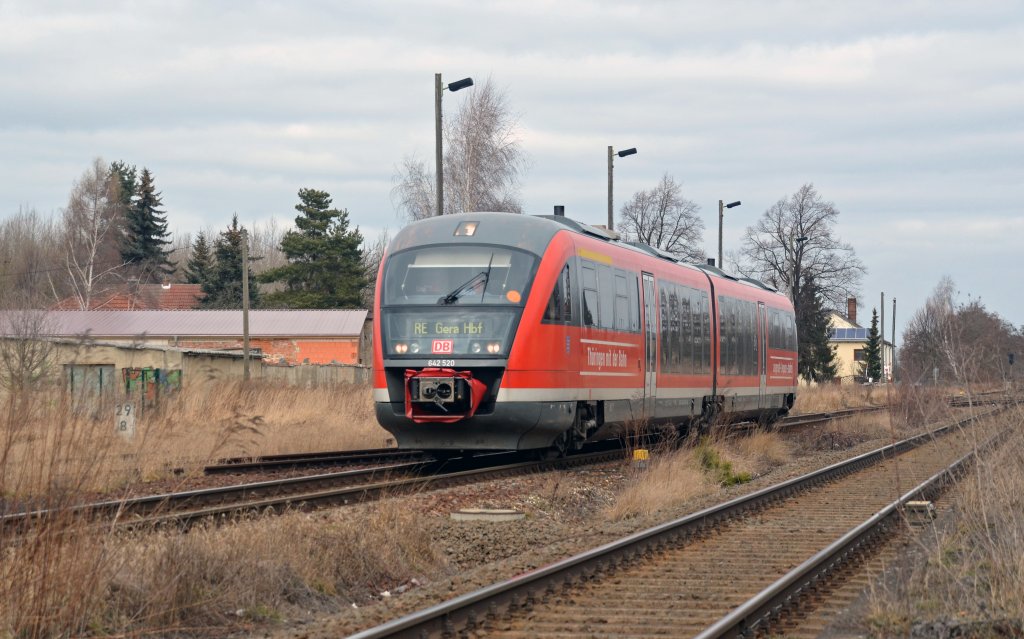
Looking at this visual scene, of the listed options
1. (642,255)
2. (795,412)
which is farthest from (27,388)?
(795,412)

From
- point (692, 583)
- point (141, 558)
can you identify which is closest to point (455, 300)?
point (692, 583)

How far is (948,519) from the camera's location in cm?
1211

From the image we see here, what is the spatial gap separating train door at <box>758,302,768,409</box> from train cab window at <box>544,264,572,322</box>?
39.8 feet

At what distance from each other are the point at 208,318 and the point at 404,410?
5394 centimetres

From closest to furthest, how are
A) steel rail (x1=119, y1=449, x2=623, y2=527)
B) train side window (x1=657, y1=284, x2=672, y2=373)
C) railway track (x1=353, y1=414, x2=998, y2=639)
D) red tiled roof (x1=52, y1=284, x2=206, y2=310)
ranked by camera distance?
1. railway track (x1=353, y1=414, x2=998, y2=639)
2. steel rail (x1=119, y1=449, x2=623, y2=527)
3. train side window (x1=657, y1=284, x2=672, y2=373)
4. red tiled roof (x1=52, y1=284, x2=206, y2=310)

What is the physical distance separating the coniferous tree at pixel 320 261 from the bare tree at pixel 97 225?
13653 mm

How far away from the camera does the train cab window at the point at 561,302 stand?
15633mm

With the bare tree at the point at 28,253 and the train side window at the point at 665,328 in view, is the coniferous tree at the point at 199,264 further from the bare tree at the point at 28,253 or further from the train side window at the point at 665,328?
the train side window at the point at 665,328

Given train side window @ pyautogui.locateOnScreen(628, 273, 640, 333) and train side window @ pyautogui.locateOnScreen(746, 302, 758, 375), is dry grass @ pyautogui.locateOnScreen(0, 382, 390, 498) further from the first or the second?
train side window @ pyautogui.locateOnScreen(746, 302, 758, 375)

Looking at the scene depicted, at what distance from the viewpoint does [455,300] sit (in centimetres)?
1552

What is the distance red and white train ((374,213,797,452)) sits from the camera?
15.2 m

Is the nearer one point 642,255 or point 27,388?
point 27,388

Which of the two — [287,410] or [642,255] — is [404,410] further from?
[287,410]

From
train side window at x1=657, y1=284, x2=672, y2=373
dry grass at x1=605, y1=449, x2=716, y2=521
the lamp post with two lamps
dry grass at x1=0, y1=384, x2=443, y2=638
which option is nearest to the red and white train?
dry grass at x1=605, y1=449, x2=716, y2=521
